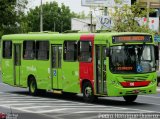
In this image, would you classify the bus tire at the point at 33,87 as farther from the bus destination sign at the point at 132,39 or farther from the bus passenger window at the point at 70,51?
the bus destination sign at the point at 132,39

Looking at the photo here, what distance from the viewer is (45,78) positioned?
93.4ft

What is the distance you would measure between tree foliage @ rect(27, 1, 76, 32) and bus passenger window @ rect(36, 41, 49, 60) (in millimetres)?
91533

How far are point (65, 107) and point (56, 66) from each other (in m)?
5.00

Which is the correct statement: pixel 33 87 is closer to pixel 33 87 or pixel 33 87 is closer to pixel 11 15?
pixel 33 87

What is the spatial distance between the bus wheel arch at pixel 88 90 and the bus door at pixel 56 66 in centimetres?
206

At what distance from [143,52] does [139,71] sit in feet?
2.58

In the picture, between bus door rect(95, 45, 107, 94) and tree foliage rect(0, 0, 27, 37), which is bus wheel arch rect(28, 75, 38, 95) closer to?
bus door rect(95, 45, 107, 94)

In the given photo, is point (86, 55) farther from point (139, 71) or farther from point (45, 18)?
point (45, 18)

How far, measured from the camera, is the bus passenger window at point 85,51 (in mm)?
24938

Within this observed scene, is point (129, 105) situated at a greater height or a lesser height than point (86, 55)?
lesser

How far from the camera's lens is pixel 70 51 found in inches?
1035

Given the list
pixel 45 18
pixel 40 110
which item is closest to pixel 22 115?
pixel 40 110

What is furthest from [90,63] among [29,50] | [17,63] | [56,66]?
[17,63]

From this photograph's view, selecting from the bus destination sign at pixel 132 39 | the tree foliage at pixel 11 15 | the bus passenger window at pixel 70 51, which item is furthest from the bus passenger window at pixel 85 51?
the tree foliage at pixel 11 15
